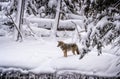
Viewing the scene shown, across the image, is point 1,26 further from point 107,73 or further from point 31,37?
point 107,73

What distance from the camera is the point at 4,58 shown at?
11.1m

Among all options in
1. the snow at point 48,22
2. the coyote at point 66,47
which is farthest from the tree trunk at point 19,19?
the snow at point 48,22

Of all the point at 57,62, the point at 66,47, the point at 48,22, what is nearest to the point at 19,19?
the point at 66,47

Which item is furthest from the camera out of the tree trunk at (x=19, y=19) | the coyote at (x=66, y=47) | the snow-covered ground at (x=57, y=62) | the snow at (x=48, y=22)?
the snow at (x=48, y=22)

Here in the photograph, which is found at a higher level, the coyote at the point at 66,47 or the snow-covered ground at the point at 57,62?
the coyote at the point at 66,47

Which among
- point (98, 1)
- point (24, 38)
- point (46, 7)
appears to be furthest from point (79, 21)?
point (98, 1)

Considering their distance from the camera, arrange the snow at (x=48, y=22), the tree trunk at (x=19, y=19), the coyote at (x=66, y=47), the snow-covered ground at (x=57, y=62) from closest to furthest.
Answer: the snow-covered ground at (x=57, y=62)
the coyote at (x=66, y=47)
the tree trunk at (x=19, y=19)
the snow at (x=48, y=22)

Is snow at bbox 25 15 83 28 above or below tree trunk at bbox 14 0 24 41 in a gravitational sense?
below

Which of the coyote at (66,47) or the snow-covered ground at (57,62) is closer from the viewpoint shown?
the snow-covered ground at (57,62)

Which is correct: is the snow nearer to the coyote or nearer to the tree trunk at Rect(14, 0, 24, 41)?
the tree trunk at Rect(14, 0, 24, 41)

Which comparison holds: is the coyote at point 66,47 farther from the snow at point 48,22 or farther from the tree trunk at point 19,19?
the snow at point 48,22

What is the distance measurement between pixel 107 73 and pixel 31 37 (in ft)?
24.0

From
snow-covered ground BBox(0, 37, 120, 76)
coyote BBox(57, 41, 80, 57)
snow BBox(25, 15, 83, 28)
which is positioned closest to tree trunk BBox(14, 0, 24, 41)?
snow-covered ground BBox(0, 37, 120, 76)

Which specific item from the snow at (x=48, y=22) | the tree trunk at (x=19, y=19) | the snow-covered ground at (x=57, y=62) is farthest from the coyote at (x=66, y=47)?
the snow at (x=48, y=22)
